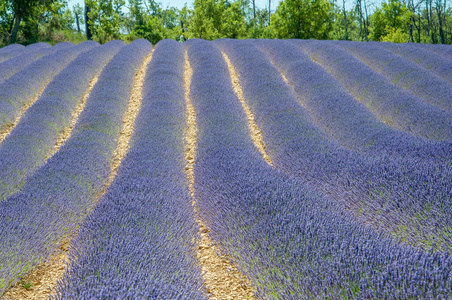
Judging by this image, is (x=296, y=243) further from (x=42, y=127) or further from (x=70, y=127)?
(x=70, y=127)

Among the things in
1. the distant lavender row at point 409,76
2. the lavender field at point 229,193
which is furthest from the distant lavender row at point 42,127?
the distant lavender row at point 409,76

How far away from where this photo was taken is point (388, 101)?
20.7 ft

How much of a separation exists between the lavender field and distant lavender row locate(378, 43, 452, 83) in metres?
0.75

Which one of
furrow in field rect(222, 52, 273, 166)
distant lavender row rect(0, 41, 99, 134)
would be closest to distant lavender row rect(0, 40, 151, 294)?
distant lavender row rect(0, 41, 99, 134)

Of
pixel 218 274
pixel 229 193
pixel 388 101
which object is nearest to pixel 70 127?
pixel 229 193

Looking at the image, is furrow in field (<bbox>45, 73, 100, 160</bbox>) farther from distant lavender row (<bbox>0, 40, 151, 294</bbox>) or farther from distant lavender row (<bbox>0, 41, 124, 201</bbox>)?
distant lavender row (<bbox>0, 40, 151, 294</bbox>)

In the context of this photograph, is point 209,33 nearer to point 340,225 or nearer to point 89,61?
point 89,61

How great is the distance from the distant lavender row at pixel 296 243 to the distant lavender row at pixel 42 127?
213 centimetres

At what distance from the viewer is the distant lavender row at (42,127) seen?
4047 millimetres

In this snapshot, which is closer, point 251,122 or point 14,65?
point 251,122

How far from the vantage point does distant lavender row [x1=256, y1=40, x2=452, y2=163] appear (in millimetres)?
3959

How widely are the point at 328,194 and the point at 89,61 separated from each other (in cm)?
832

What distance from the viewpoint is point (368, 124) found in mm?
5066

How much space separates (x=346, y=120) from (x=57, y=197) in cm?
421
